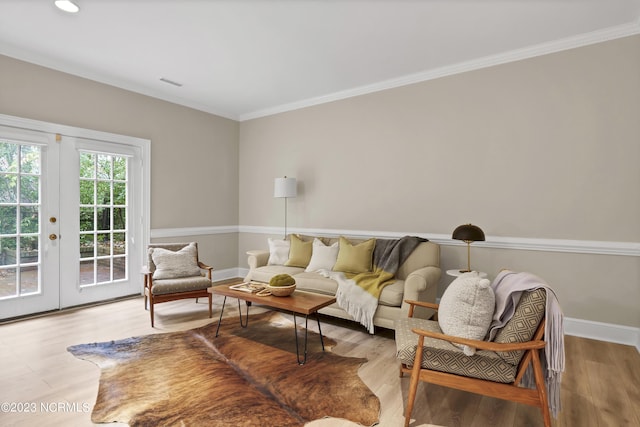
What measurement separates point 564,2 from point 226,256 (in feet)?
18.4

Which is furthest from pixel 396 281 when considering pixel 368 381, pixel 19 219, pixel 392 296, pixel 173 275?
pixel 19 219

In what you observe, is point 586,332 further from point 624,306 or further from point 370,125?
point 370,125

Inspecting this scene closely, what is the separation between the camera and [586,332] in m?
3.50

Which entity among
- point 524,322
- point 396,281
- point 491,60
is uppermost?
point 491,60

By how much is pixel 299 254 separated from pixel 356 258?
2.98 feet

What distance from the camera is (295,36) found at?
3.47 meters

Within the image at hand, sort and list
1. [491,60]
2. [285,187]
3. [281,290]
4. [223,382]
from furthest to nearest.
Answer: [285,187]
[491,60]
[281,290]
[223,382]

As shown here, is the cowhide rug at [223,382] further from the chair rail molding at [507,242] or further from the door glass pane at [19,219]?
the chair rail molding at [507,242]

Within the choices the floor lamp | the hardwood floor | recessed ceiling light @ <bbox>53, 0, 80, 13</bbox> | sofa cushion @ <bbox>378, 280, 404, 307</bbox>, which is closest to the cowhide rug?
the hardwood floor

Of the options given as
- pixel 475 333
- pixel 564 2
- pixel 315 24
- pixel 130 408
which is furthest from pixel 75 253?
pixel 564 2

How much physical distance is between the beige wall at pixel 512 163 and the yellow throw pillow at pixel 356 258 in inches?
24.7

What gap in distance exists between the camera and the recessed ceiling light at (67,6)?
2.92 m

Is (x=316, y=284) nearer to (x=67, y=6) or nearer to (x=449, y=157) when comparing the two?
(x=449, y=157)

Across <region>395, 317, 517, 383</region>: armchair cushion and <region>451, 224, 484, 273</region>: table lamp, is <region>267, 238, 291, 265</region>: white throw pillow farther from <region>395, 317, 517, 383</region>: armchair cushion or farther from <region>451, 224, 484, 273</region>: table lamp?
<region>395, 317, 517, 383</region>: armchair cushion
